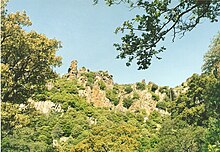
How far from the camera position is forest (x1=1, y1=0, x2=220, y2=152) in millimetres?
12617

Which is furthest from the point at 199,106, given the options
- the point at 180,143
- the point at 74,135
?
the point at 74,135

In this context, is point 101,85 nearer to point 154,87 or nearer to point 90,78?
point 90,78

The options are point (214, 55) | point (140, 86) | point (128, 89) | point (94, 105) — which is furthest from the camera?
point (140, 86)

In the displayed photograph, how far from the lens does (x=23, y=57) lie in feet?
43.3

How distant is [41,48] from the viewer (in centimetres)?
1323

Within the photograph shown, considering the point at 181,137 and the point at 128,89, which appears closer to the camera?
the point at 181,137

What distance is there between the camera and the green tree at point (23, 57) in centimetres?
1261

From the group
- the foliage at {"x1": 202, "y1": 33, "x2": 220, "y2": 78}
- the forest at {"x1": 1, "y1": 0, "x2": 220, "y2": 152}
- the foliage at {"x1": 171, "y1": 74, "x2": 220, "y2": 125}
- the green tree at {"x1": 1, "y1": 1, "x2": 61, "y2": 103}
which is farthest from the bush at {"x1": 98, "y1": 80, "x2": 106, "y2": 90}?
the green tree at {"x1": 1, "y1": 1, "x2": 61, "y2": 103}

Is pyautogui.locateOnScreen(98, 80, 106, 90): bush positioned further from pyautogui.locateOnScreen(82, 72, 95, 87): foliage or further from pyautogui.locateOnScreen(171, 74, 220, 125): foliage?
pyautogui.locateOnScreen(171, 74, 220, 125): foliage

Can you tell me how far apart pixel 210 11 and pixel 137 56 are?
195 cm

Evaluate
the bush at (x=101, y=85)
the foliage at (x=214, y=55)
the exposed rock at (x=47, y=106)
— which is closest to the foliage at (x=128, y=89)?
the bush at (x=101, y=85)

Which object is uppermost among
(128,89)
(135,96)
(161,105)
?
(128,89)

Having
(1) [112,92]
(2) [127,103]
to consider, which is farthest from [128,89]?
(2) [127,103]

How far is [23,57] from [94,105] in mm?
54281
